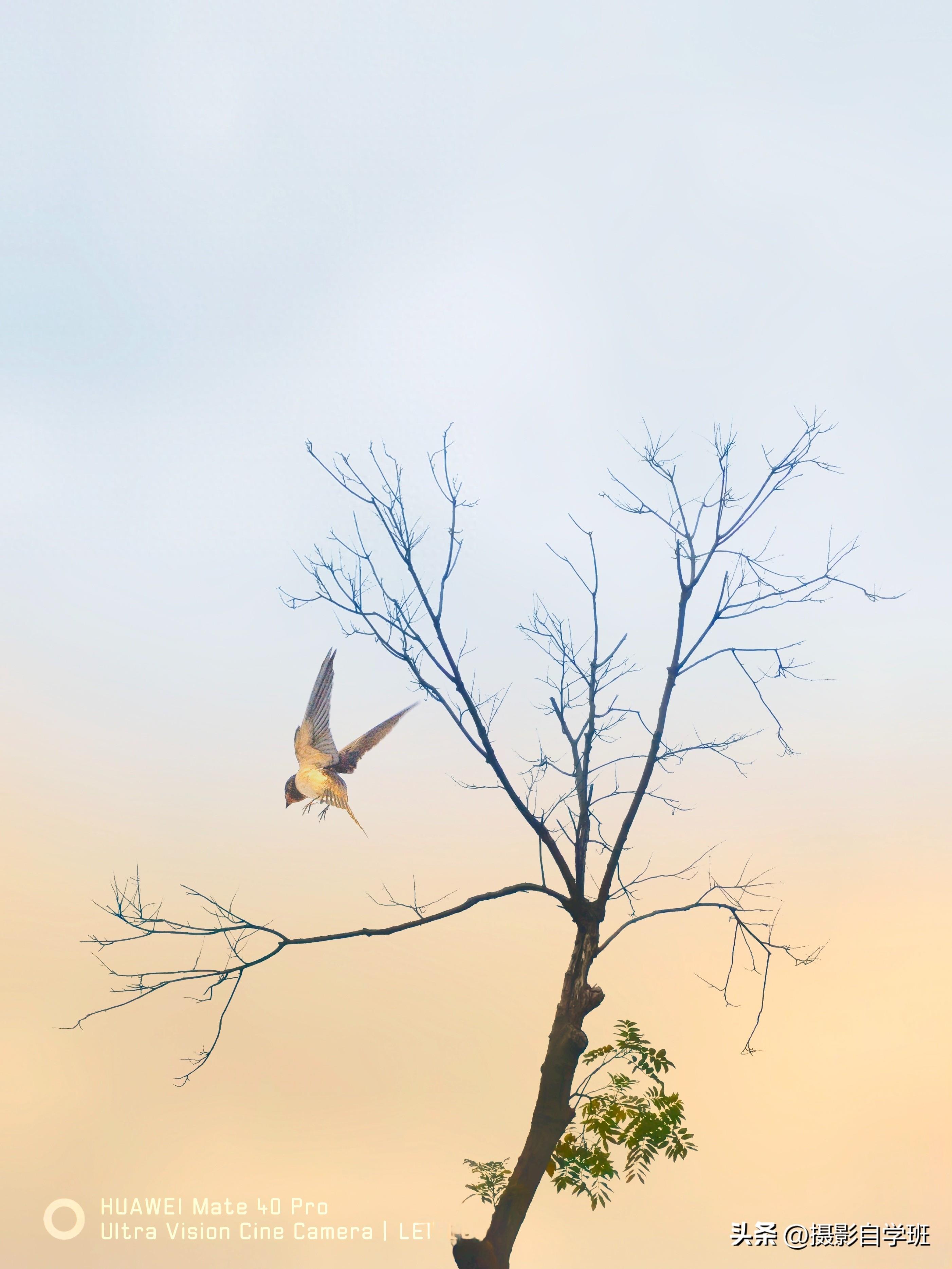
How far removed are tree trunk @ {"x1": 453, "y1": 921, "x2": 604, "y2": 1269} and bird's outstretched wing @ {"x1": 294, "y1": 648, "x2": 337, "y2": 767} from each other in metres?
1.96

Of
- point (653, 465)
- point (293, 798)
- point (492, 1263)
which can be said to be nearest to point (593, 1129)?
point (492, 1263)

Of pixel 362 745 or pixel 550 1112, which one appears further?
pixel 362 745

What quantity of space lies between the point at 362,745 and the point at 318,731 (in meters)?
0.30

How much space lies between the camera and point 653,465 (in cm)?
651

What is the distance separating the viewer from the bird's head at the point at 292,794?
646cm

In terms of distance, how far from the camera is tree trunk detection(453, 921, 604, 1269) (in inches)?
215

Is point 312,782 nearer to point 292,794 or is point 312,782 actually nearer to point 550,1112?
point 292,794

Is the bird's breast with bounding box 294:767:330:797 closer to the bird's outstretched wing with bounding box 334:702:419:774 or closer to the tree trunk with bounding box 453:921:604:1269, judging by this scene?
the bird's outstretched wing with bounding box 334:702:419:774

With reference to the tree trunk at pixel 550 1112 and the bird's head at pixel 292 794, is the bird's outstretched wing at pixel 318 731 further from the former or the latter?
→ the tree trunk at pixel 550 1112

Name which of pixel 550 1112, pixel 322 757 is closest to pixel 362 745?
pixel 322 757

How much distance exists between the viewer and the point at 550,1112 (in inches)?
223

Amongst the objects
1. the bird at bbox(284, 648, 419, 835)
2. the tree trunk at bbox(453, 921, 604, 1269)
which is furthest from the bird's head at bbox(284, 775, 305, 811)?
the tree trunk at bbox(453, 921, 604, 1269)

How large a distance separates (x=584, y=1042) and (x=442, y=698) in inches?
86.8

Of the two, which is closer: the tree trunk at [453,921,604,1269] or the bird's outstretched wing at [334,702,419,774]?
the tree trunk at [453,921,604,1269]
